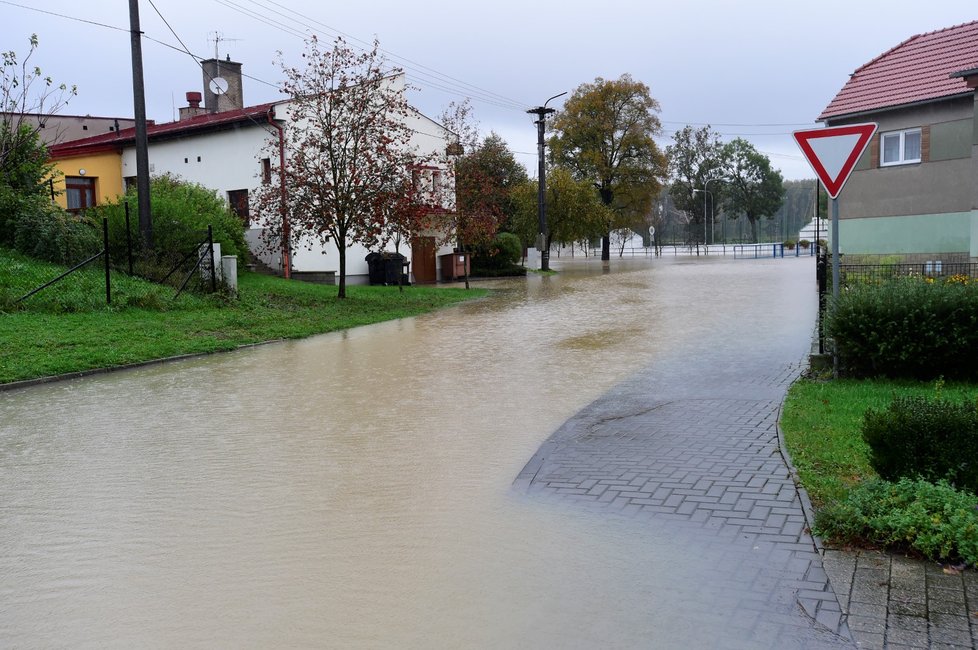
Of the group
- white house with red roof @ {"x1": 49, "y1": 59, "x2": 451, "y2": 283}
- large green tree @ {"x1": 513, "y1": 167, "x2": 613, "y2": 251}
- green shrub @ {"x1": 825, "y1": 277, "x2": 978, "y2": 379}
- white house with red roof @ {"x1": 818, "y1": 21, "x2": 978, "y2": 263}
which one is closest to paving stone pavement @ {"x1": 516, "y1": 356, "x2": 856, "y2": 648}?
green shrub @ {"x1": 825, "y1": 277, "x2": 978, "y2": 379}

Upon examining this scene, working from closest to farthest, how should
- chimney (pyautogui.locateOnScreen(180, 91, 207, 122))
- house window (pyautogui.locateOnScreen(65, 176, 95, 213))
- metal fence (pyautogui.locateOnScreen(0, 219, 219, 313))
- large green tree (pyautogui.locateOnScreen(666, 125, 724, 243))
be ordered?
metal fence (pyautogui.locateOnScreen(0, 219, 219, 313)) < house window (pyautogui.locateOnScreen(65, 176, 95, 213)) < chimney (pyautogui.locateOnScreen(180, 91, 207, 122)) < large green tree (pyautogui.locateOnScreen(666, 125, 724, 243))

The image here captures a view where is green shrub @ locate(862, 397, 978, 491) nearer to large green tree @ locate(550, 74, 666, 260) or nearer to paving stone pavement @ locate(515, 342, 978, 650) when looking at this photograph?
paving stone pavement @ locate(515, 342, 978, 650)

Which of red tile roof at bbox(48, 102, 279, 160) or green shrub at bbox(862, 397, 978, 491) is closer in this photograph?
green shrub at bbox(862, 397, 978, 491)

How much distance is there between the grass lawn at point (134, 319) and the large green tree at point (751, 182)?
289ft

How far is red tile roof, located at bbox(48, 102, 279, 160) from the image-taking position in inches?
1123

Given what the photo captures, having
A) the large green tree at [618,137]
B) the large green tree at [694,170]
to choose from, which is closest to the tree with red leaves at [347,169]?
the large green tree at [618,137]

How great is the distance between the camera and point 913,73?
23.9 meters

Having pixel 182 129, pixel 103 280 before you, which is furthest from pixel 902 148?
pixel 182 129

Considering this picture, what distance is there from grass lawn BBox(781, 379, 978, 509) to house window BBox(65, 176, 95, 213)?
30.4m

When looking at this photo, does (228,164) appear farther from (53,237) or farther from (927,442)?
(927,442)

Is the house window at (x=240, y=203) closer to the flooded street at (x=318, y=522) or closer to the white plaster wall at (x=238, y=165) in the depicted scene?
the white plaster wall at (x=238, y=165)

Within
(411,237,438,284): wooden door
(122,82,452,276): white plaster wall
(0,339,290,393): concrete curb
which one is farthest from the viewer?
(411,237,438,284): wooden door

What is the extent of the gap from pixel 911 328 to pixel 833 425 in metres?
2.68

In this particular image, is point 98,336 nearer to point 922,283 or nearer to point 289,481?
point 289,481
